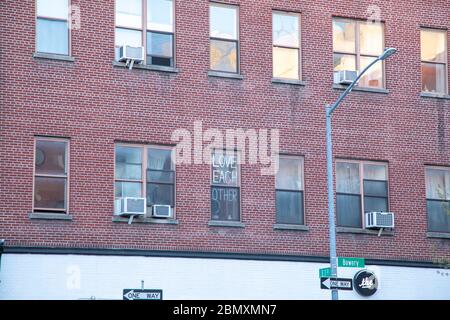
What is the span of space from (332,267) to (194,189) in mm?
4746

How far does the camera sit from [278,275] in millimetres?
29328

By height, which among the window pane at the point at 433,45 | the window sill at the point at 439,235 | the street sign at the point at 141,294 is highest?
the window pane at the point at 433,45

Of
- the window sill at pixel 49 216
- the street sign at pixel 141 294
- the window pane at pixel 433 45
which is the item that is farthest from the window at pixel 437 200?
the window sill at pixel 49 216

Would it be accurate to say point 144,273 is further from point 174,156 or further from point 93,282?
point 174,156

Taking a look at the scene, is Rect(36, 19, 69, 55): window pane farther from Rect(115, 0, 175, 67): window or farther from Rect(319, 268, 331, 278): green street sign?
Rect(319, 268, 331, 278): green street sign

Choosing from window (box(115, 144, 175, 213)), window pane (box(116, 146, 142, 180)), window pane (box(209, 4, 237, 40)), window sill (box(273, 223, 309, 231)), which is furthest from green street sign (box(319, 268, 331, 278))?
window pane (box(209, 4, 237, 40))

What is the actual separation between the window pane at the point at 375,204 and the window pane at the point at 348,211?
0.24 m

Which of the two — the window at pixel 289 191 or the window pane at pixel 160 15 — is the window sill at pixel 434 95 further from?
the window pane at pixel 160 15

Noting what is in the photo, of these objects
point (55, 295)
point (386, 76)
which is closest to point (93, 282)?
point (55, 295)

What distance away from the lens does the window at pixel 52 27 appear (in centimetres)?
2781

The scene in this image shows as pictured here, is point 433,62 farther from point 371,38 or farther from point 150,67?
point 150,67

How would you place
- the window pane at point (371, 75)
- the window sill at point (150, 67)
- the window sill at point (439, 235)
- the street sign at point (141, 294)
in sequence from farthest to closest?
the window pane at point (371, 75)
the window sill at point (439, 235)
the window sill at point (150, 67)
the street sign at point (141, 294)

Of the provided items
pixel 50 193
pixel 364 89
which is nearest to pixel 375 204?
pixel 364 89
